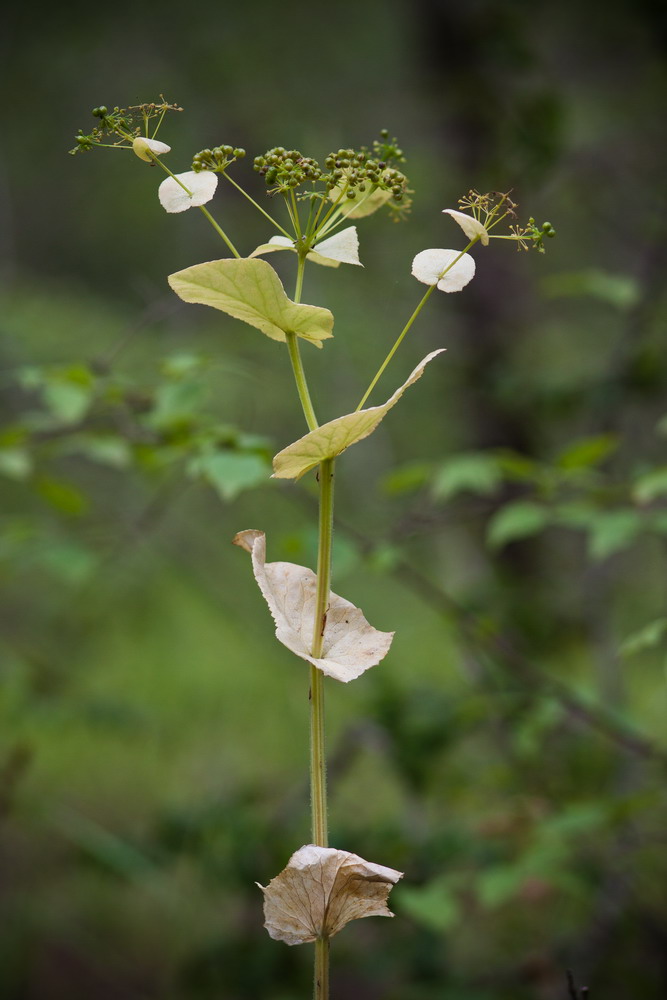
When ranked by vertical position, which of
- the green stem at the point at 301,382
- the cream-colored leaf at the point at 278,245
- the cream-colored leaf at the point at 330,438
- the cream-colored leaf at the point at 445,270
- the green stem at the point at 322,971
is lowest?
the green stem at the point at 322,971

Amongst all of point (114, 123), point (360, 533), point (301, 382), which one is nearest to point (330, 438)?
point (301, 382)

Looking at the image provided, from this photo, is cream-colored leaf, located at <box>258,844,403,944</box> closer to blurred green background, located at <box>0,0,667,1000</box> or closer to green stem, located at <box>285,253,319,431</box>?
green stem, located at <box>285,253,319,431</box>

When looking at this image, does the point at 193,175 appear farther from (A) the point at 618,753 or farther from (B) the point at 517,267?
(B) the point at 517,267

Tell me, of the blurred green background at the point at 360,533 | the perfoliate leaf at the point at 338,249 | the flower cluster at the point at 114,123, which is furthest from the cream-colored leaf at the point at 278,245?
the blurred green background at the point at 360,533

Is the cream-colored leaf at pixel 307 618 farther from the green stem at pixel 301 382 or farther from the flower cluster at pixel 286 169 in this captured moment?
the flower cluster at pixel 286 169

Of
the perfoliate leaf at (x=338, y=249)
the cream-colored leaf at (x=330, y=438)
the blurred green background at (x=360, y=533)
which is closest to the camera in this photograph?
the cream-colored leaf at (x=330, y=438)

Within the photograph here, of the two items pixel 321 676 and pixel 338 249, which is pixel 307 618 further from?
pixel 338 249
